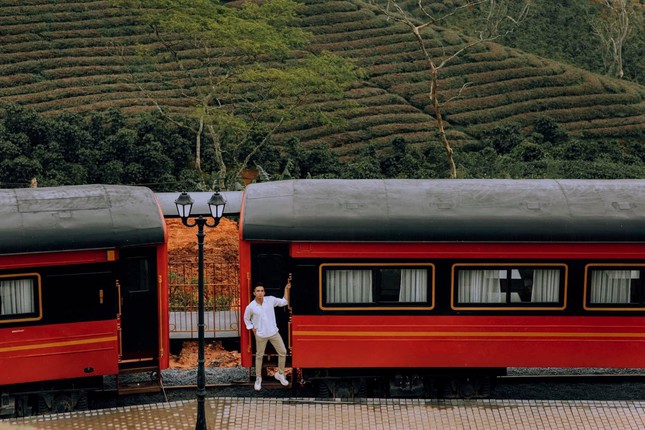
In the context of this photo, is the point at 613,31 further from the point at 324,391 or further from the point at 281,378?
the point at 281,378

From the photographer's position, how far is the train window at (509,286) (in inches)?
522

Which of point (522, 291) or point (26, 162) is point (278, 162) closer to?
point (26, 162)

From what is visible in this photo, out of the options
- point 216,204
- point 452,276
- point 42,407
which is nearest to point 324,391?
point 452,276

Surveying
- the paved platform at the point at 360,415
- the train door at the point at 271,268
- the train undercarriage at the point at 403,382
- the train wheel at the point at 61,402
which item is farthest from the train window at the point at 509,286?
the train wheel at the point at 61,402

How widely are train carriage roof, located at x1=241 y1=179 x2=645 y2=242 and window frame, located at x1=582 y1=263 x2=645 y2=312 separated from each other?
1.46 ft

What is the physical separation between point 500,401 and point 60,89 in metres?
33.0

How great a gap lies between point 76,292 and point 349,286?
4.07 meters

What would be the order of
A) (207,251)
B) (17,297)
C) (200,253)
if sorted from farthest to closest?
(207,251) → (17,297) → (200,253)

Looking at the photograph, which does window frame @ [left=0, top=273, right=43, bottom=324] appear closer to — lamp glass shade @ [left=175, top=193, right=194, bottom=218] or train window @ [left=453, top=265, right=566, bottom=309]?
lamp glass shade @ [left=175, top=193, right=194, bottom=218]

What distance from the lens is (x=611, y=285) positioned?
13.3 meters

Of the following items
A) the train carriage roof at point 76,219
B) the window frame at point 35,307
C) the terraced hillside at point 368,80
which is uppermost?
the terraced hillside at point 368,80

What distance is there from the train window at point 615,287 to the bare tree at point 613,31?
38.0 meters

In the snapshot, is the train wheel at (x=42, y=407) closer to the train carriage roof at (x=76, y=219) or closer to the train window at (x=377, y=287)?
the train carriage roof at (x=76, y=219)

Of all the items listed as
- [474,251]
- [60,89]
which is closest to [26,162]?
[60,89]
